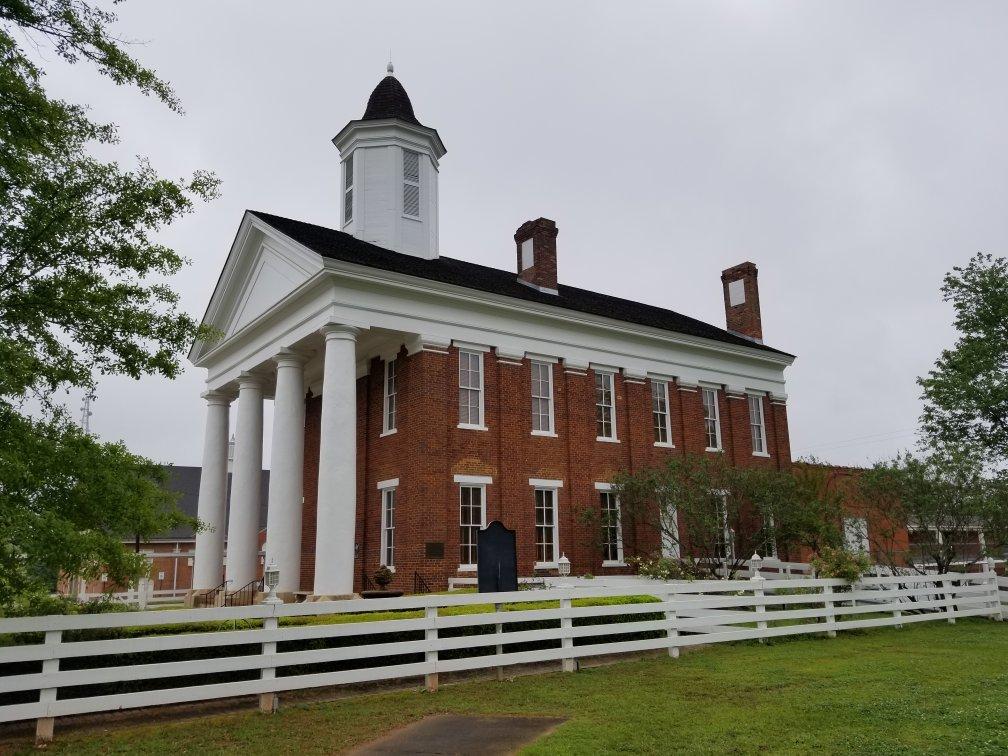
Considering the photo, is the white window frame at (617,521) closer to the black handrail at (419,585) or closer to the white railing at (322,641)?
the black handrail at (419,585)

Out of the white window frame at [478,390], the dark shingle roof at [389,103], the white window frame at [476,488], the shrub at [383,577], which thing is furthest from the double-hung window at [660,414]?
the dark shingle roof at [389,103]

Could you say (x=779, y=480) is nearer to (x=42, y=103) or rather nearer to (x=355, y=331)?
(x=355, y=331)

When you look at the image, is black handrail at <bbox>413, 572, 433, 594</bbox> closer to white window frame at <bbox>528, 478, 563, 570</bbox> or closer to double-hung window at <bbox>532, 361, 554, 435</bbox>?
white window frame at <bbox>528, 478, 563, 570</bbox>

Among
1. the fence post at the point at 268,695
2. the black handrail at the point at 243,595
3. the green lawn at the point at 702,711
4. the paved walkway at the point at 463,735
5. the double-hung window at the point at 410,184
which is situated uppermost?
the double-hung window at the point at 410,184

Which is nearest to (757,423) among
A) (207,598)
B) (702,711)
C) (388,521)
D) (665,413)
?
(665,413)

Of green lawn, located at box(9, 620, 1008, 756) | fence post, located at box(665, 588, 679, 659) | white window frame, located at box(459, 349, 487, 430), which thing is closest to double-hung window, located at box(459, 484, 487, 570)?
white window frame, located at box(459, 349, 487, 430)

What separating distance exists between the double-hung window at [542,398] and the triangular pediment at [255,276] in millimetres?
7545

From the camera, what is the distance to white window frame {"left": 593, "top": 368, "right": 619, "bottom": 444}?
2611cm

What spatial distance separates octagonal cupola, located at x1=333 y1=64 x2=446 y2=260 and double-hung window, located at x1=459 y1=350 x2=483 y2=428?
238 inches

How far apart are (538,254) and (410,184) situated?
5073 millimetres

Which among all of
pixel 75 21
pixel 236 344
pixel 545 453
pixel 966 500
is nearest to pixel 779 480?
pixel 966 500

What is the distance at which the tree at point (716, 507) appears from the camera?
75.8 feet

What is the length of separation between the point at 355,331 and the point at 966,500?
16.2 meters

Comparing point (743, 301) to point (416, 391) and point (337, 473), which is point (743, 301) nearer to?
point (416, 391)
